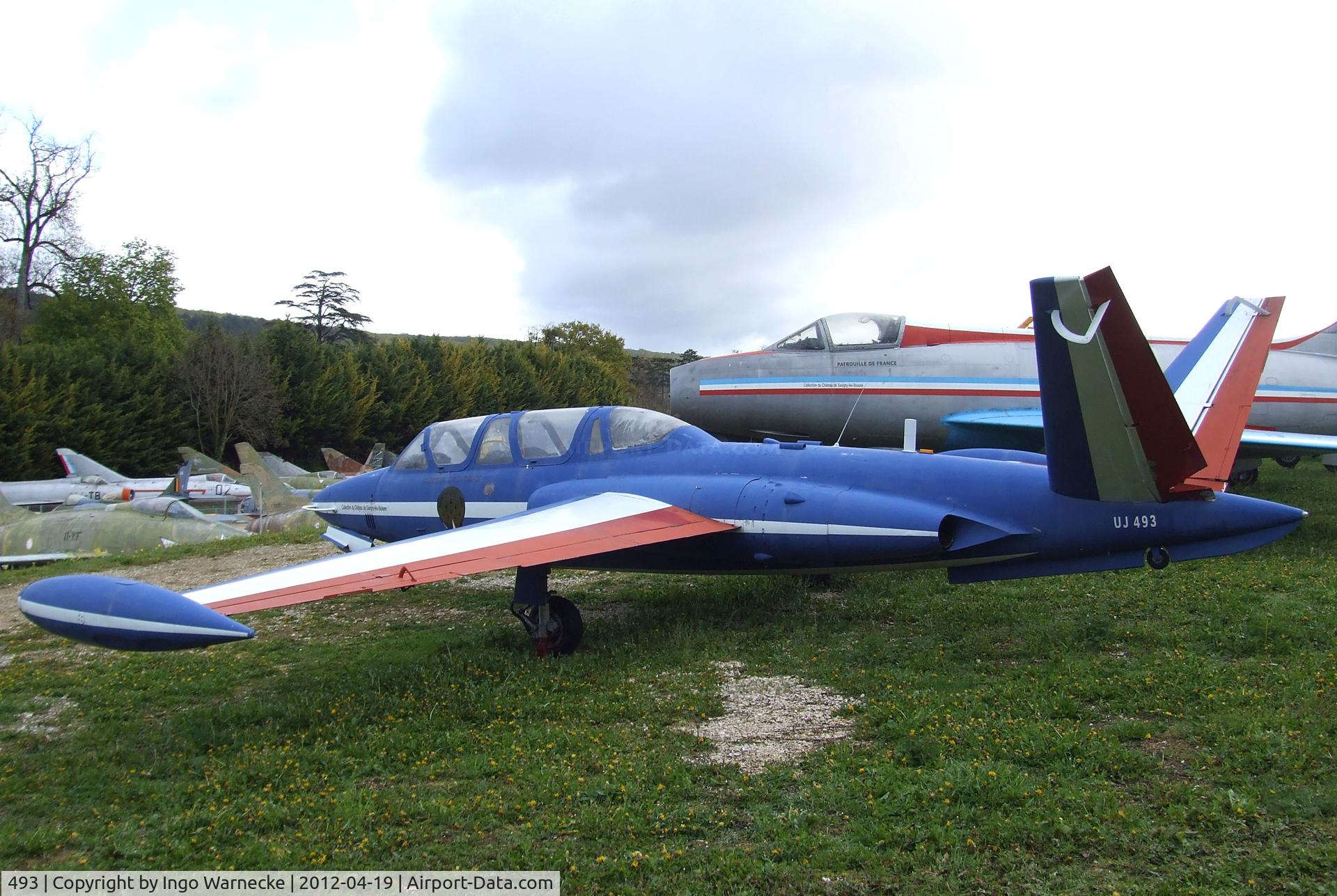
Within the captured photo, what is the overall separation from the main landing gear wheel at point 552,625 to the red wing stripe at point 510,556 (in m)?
0.85

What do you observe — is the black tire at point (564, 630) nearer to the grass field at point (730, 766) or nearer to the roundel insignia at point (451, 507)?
the grass field at point (730, 766)

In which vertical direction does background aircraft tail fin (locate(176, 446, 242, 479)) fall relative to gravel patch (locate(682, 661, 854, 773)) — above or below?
above

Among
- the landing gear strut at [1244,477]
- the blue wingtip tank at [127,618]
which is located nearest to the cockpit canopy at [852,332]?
the landing gear strut at [1244,477]

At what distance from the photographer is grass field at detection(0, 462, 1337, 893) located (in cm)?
378

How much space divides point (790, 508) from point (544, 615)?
2.36 meters

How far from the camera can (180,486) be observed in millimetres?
30297

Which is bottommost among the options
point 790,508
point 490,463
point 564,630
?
point 564,630

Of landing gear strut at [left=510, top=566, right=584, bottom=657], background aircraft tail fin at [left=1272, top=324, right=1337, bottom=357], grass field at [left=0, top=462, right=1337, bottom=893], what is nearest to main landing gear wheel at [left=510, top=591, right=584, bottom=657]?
landing gear strut at [left=510, top=566, right=584, bottom=657]

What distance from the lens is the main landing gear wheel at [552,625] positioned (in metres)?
7.55

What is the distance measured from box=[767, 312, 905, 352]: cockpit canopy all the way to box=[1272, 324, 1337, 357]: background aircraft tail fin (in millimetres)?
7009

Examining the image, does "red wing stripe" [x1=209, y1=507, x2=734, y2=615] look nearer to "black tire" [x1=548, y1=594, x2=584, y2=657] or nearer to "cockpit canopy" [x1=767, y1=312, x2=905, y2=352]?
"black tire" [x1=548, y1=594, x2=584, y2=657]

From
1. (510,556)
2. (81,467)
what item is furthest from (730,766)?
(81,467)

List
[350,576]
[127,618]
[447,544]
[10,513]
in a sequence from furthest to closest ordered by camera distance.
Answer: [10,513], [447,544], [350,576], [127,618]

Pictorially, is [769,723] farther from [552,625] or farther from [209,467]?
[209,467]
